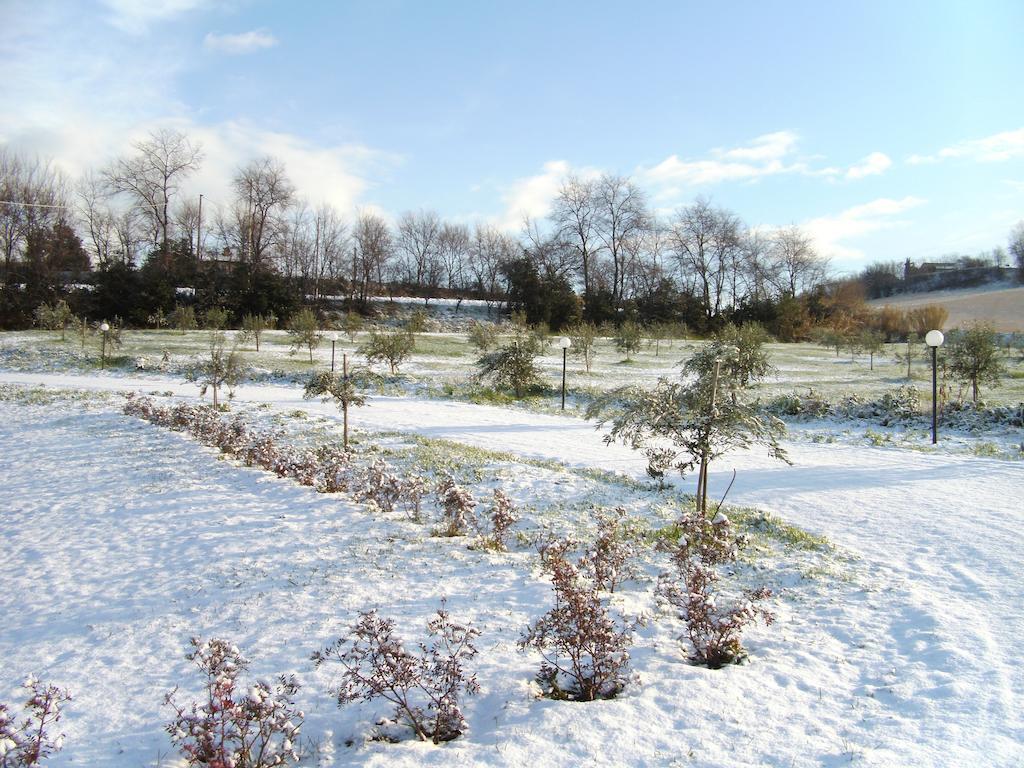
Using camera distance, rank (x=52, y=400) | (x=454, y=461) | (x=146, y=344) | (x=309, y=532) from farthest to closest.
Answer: (x=146, y=344) < (x=52, y=400) < (x=454, y=461) < (x=309, y=532)

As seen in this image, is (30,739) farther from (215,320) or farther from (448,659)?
(215,320)

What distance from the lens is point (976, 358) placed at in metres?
16.9

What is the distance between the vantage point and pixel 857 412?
51.8 feet

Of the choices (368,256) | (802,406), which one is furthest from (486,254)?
(802,406)

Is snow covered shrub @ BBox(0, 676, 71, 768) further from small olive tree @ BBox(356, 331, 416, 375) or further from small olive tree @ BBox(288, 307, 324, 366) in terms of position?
small olive tree @ BBox(288, 307, 324, 366)

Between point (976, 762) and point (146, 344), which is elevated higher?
point (146, 344)

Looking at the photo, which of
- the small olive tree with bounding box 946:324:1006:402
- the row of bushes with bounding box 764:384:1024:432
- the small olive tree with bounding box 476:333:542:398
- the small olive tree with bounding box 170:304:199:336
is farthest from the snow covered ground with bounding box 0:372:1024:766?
the small olive tree with bounding box 170:304:199:336

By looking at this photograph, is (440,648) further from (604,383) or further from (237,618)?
(604,383)

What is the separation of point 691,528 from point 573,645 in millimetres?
2338

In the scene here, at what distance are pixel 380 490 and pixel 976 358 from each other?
55.7 ft

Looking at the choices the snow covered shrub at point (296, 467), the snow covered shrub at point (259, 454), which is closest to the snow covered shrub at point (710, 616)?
the snow covered shrub at point (296, 467)

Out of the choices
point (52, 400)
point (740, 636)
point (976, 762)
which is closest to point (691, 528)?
point (740, 636)

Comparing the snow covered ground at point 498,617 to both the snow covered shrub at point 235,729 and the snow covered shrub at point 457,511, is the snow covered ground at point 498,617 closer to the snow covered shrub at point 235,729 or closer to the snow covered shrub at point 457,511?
the snow covered shrub at point 235,729

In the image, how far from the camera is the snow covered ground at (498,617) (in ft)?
Result: 10.5
